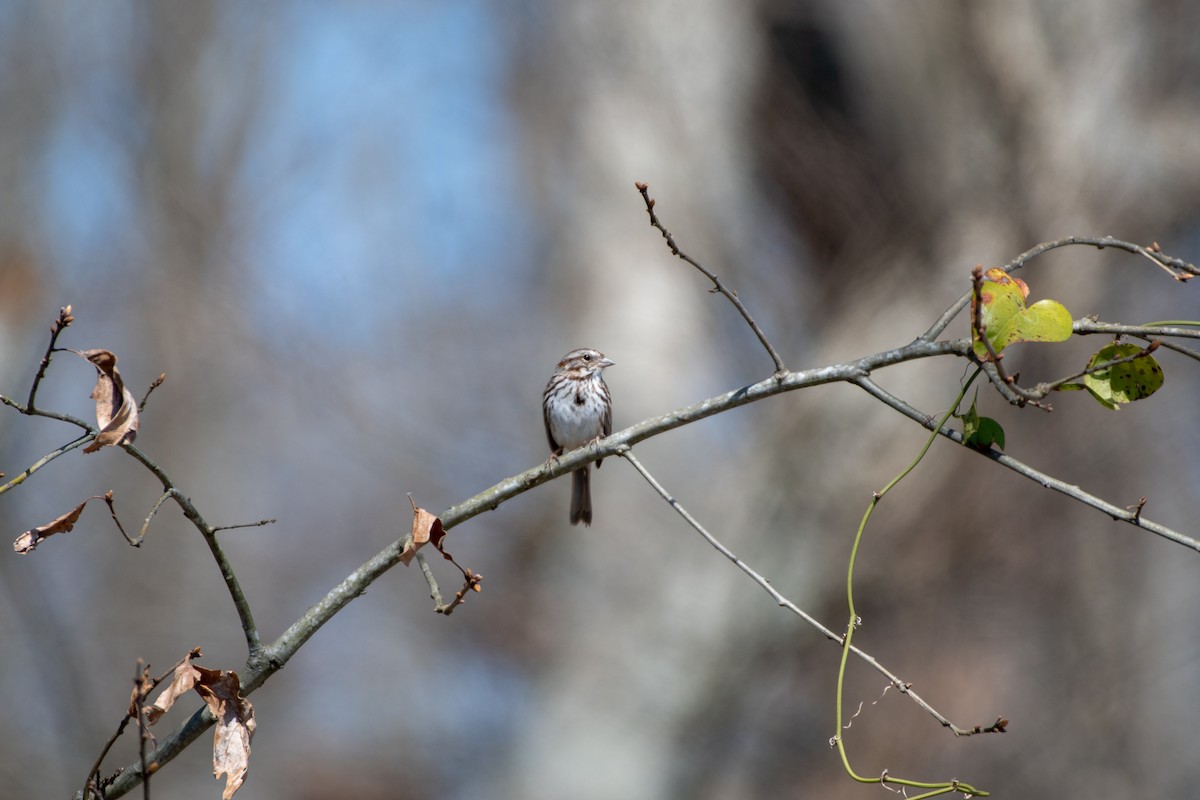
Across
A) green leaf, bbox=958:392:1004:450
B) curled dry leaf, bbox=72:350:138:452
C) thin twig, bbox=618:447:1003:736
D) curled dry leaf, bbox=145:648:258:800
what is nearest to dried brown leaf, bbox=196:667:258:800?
curled dry leaf, bbox=145:648:258:800

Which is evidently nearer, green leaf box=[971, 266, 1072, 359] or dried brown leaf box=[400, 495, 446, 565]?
green leaf box=[971, 266, 1072, 359]

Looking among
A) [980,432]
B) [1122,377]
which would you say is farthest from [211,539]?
[1122,377]

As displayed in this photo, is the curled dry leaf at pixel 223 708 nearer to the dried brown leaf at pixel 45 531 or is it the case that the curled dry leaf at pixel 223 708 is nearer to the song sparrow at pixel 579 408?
the dried brown leaf at pixel 45 531

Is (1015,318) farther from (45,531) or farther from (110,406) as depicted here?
(45,531)

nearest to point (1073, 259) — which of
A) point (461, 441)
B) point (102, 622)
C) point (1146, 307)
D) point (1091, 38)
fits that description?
point (1146, 307)

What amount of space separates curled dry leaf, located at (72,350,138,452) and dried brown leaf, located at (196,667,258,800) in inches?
22.8

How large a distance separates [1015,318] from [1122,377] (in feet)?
1.00

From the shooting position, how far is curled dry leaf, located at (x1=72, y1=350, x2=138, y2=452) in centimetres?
222

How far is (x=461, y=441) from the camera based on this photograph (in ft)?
29.7

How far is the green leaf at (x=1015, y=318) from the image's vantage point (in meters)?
2.55

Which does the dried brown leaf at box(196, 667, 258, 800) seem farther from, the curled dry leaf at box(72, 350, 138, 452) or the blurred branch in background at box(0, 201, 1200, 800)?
the curled dry leaf at box(72, 350, 138, 452)

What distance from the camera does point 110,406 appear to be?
2.25m

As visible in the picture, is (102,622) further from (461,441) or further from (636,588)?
(636,588)

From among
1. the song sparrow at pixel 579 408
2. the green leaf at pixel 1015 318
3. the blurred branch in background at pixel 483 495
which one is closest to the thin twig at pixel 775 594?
the blurred branch in background at pixel 483 495
